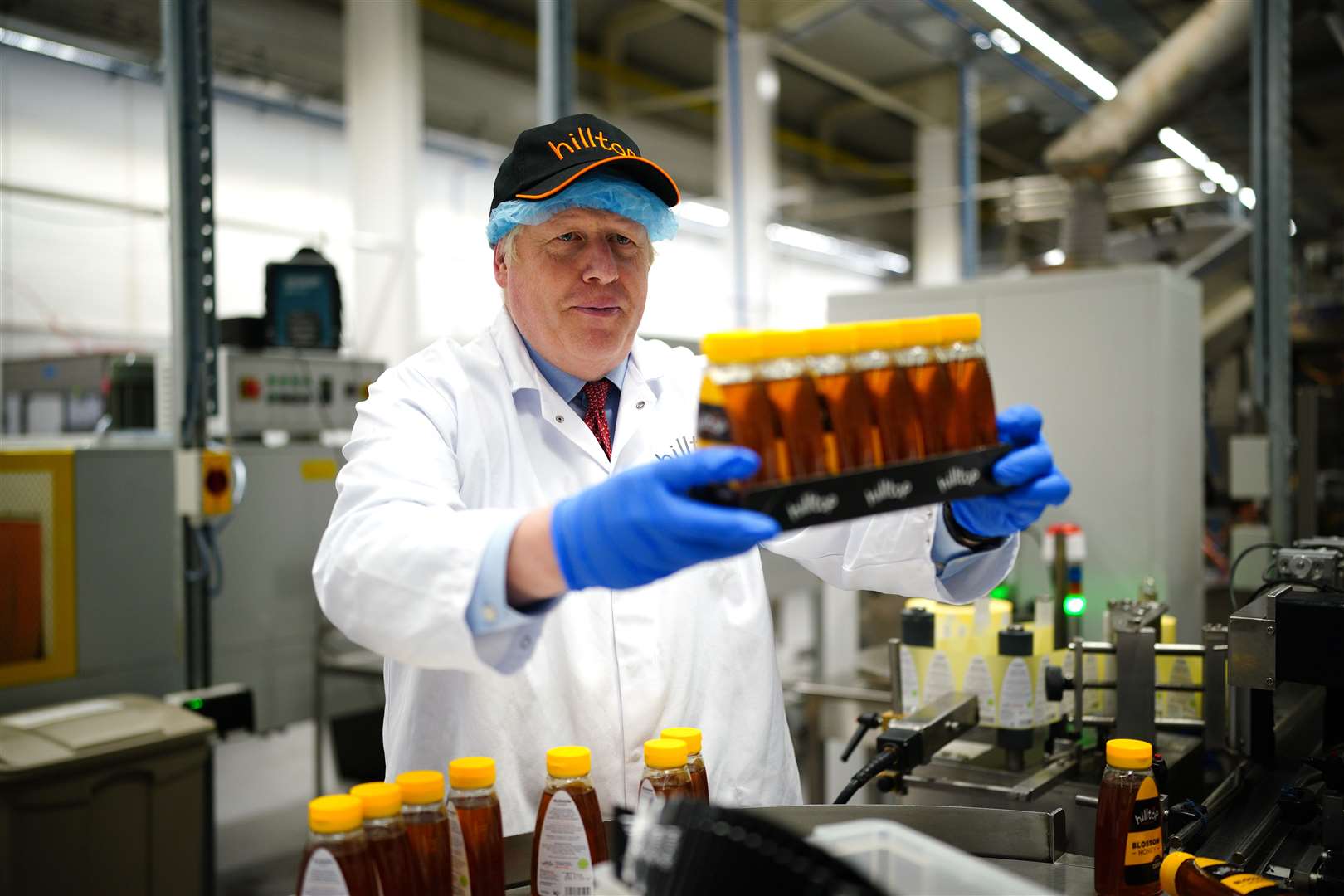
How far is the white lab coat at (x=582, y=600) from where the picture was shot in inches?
51.3

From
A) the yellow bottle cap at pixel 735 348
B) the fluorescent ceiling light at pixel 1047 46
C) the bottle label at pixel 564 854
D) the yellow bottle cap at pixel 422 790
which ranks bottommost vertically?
the bottle label at pixel 564 854

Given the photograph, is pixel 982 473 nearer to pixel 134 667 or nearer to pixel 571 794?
pixel 571 794

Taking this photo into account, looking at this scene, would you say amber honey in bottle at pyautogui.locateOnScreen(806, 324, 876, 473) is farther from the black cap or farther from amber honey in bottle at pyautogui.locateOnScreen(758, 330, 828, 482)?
the black cap

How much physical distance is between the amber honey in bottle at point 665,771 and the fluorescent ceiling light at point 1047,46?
3.19 m

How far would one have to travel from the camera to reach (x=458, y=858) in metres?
0.99

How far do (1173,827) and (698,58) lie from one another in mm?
8413

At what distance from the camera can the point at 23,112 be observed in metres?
5.86

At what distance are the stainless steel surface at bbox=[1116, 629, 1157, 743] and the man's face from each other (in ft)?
3.46

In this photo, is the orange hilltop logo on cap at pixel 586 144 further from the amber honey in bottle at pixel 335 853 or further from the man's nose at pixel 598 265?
the amber honey in bottle at pixel 335 853

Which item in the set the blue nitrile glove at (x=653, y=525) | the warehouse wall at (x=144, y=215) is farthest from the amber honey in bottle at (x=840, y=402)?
the warehouse wall at (x=144, y=215)

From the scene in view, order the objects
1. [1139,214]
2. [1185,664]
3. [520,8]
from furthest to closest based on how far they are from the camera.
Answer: [520,8] < [1139,214] < [1185,664]

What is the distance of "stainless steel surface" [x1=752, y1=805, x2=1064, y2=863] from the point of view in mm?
1178

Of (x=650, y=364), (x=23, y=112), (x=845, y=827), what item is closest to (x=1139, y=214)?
(x=650, y=364)

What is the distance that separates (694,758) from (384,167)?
5449 millimetres
